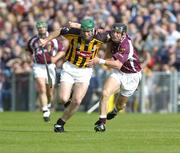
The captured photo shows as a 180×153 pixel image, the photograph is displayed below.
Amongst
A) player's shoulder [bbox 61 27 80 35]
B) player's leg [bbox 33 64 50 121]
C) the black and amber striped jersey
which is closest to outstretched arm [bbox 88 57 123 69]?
the black and amber striped jersey

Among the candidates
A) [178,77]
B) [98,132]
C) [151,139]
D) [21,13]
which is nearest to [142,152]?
[151,139]

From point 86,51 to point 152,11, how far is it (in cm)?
1307

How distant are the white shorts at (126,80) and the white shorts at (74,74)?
1.32m

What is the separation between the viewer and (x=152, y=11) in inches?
1129

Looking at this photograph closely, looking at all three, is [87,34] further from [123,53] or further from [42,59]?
[42,59]

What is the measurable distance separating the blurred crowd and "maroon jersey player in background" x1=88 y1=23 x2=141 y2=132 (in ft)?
27.0

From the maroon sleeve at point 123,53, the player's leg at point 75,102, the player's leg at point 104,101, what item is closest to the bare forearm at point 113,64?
the maroon sleeve at point 123,53

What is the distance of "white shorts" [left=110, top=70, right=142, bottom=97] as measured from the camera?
1744cm

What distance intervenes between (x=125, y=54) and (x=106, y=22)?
490 inches

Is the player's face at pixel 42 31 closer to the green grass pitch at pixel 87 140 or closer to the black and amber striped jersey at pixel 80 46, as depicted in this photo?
the green grass pitch at pixel 87 140

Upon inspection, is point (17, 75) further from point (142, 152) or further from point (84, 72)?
point (142, 152)

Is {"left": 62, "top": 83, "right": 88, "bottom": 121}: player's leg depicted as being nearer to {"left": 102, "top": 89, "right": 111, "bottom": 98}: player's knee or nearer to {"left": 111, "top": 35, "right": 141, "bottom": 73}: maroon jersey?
{"left": 102, "top": 89, "right": 111, "bottom": 98}: player's knee

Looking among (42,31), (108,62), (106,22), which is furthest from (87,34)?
(106,22)

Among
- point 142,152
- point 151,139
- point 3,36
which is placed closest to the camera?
point 142,152
